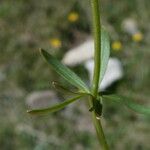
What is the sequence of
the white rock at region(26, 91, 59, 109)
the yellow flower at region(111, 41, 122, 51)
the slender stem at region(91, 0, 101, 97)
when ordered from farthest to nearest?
the yellow flower at region(111, 41, 122, 51), the white rock at region(26, 91, 59, 109), the slender stem at region(91, 0, 101, 97)

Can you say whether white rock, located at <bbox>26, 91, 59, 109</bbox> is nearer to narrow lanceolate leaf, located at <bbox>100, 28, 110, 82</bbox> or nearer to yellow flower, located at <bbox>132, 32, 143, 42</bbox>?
yellow flower, located at <bbox>132, 32, 143, 42</bbox>

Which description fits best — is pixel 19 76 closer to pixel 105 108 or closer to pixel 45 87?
pixel 45 87

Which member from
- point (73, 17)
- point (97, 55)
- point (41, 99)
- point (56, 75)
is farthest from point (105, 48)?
point (73, 17)

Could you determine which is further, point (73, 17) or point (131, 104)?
point (73, 17)

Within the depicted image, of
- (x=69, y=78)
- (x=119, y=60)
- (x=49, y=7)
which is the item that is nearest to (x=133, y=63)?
(x=119, y=60)

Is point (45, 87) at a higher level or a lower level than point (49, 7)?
lower

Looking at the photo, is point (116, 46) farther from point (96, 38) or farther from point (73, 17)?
point (96, 38)

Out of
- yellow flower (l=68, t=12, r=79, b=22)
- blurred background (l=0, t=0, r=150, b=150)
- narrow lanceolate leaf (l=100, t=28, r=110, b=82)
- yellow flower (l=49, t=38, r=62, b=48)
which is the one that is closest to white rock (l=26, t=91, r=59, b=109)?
blurred background (l=0, t=0, r=150, b=150)

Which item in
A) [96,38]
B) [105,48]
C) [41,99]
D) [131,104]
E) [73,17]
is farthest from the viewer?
[73,17]
